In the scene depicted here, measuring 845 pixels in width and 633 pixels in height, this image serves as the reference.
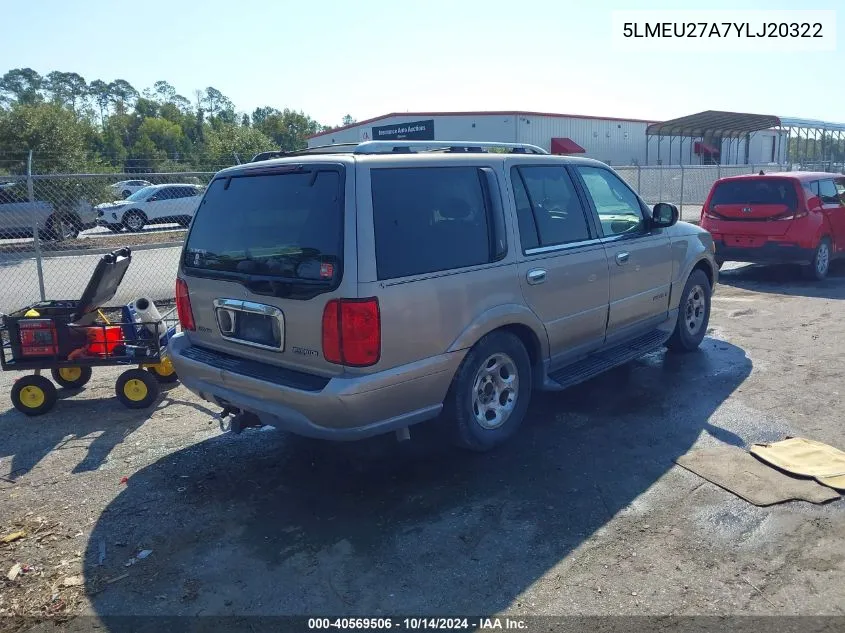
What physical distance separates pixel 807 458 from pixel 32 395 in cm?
586

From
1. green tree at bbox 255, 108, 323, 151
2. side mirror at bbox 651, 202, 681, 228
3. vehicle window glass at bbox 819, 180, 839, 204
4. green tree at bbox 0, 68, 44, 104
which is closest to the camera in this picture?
side mirror at bbox 651, 202, 681, 228

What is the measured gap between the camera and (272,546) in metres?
3.55

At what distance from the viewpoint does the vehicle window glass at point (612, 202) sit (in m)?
5.49

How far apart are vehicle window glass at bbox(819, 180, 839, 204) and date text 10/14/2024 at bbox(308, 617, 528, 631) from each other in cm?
1065

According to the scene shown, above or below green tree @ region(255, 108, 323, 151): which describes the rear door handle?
below

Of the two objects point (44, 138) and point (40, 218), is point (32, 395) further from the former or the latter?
point (44, 138)

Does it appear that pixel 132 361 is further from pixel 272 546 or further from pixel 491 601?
pixel 491 601

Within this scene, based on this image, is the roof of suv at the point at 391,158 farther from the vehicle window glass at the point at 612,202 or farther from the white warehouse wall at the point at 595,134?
the white warehouse wall at the point at 595,134

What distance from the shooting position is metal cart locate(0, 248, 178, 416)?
547 cm

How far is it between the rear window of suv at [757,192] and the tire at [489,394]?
25.8ft

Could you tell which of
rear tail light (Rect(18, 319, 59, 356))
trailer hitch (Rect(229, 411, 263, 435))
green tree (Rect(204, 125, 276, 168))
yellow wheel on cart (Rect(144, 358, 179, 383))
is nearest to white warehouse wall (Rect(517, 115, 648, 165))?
green tree (Rect(204, 125, 276, 168))

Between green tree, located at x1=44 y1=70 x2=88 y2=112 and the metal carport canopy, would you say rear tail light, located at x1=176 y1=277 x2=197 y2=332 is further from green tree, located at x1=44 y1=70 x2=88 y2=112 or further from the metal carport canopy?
green tree, located at x1=44 y1=70 x2=88 y2=112

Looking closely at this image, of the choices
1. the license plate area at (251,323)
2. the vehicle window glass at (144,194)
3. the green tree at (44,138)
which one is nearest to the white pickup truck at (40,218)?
the green tree at (44,138)

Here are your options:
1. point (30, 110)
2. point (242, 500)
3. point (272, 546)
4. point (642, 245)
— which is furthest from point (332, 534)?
point (30, 110)
